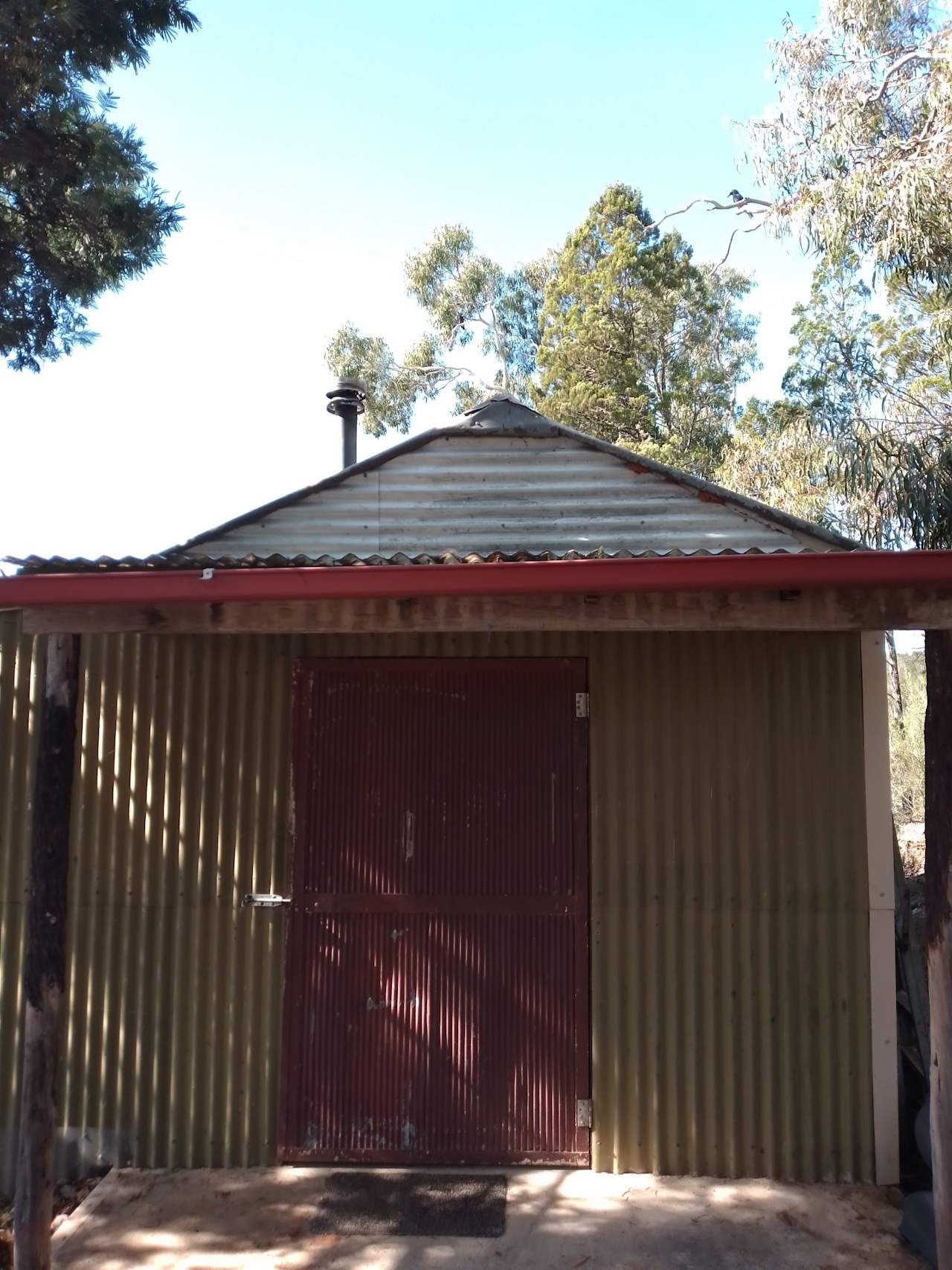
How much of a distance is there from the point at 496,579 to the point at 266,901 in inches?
89.3

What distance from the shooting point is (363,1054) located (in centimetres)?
471

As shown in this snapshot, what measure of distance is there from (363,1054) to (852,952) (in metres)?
2.30

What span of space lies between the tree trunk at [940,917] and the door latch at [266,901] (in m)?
2.79

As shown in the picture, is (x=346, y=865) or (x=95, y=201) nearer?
(x=346, y=865)

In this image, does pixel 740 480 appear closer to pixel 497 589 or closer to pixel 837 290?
pixel 837 290

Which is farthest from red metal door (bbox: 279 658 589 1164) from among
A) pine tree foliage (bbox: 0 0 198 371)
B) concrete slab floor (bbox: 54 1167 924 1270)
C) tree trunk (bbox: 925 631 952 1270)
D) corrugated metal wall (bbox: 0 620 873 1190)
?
pine tree foliage (bbox: 0 0 198 371)

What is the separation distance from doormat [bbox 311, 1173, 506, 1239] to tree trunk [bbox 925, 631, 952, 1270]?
5.54 ft

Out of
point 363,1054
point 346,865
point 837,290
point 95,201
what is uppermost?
point 837,290

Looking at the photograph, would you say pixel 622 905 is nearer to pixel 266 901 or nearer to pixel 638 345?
pixel 266 901

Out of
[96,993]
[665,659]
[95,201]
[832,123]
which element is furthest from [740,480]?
[96,993]

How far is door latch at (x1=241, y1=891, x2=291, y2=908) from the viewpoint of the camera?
4.82 m

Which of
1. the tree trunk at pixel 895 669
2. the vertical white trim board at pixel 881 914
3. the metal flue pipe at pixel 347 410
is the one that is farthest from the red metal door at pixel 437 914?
the tree trunk at pixel 895 669

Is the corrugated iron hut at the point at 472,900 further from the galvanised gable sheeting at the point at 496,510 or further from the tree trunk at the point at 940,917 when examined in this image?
the tree trunk at the point at 940,917

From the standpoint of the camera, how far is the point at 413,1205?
4.32m
